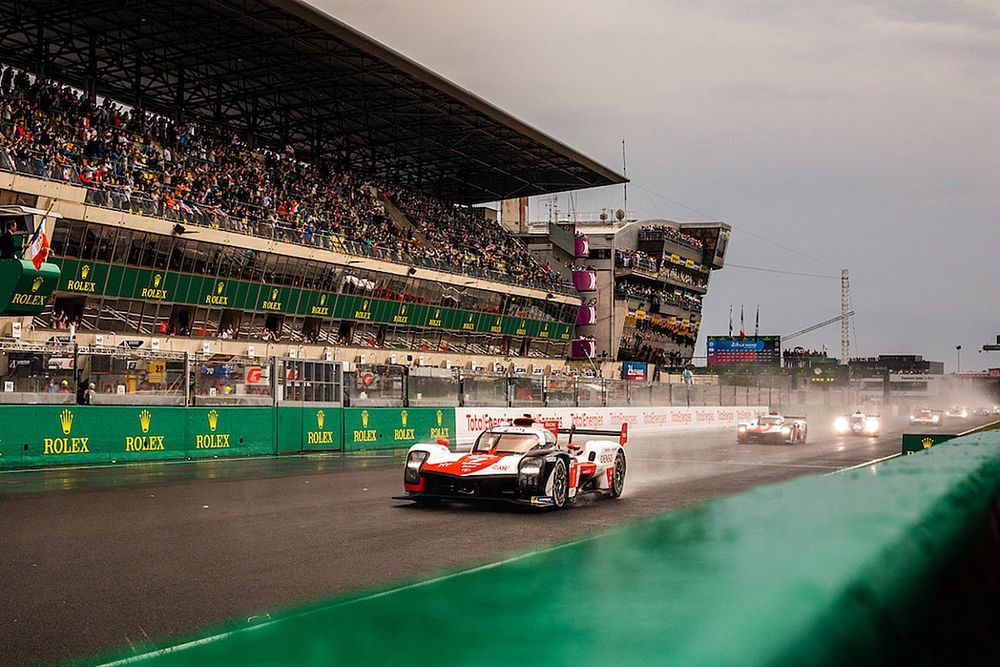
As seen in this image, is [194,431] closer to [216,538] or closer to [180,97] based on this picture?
[216,538]

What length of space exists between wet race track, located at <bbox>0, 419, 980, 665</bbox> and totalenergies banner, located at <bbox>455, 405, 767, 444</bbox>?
6979 mm

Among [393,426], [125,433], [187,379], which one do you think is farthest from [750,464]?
[125,433]

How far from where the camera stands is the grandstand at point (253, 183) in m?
37.2

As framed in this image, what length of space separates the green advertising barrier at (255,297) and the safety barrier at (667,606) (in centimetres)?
2738

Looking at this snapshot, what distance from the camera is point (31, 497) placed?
1459 cm

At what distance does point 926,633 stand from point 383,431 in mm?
27514

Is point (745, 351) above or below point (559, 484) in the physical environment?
above

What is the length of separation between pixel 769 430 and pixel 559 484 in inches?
867

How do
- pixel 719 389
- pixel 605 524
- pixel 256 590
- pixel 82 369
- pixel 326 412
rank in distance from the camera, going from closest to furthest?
pixel 256 590 → pixel 605 524 → pixel 82 369 → pixel 326 412 → pixel 719 389

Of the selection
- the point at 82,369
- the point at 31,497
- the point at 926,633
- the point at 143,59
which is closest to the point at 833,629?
the point at 926,633

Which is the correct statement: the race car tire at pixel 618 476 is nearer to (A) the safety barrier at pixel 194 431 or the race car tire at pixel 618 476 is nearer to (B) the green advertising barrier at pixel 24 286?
(A) the safety barrier at pixel 194 431

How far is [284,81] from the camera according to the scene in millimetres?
51375

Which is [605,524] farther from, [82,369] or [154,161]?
[154,161]

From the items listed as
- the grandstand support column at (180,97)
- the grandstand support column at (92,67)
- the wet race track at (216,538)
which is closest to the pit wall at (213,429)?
the wet race track at (216,538)
